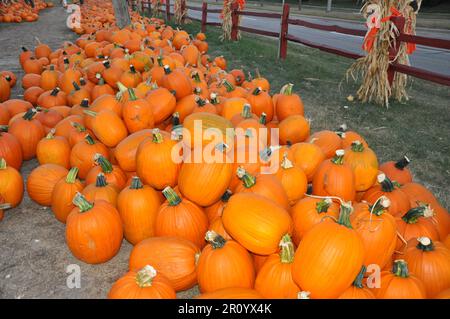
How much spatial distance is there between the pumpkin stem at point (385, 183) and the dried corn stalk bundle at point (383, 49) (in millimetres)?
3952

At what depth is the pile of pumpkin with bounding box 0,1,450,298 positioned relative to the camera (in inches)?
66.3

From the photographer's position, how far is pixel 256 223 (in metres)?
1.87

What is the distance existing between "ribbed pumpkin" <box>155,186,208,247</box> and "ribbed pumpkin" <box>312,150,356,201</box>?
2.87 ft

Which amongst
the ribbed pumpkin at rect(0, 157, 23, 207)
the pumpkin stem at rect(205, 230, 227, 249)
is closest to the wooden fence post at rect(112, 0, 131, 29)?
the ribbed pumpkin at rect(0, 157, 23, 207)

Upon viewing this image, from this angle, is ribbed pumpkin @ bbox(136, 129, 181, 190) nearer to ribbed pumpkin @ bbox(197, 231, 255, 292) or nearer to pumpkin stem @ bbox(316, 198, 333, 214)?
ribbed pumpkin @ bbox(197, 231, 255, 292)

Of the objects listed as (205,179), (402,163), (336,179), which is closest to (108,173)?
(205,179)

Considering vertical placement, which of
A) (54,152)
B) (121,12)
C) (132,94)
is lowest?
(54,152)

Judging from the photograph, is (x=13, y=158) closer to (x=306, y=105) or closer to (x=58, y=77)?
(x=58, y=77)

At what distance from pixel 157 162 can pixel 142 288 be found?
37.1 inches

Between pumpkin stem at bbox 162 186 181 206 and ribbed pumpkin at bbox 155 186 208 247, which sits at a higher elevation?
pumpkin stem at bbox 162 186 181 206

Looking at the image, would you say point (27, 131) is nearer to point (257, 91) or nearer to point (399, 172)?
point (257, 91)

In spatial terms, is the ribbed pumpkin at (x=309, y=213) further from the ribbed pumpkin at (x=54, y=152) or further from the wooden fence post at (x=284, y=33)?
the wooden fence post at (x=284, y=33)

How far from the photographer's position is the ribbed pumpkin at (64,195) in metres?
2.56

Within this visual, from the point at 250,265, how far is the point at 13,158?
257cm
